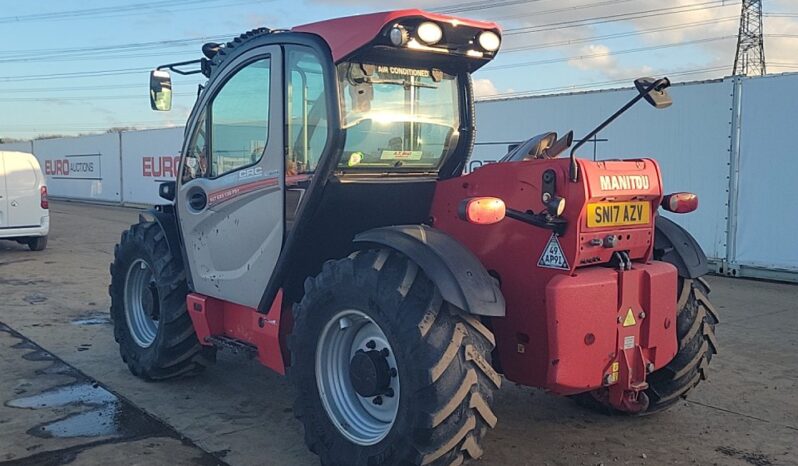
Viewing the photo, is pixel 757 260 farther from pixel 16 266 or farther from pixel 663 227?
pixel 16 266

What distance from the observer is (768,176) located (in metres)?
11.0

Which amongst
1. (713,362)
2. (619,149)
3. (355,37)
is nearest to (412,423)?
(355,37)

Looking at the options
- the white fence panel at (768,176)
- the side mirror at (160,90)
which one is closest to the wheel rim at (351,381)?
the side mirror at (160,90)

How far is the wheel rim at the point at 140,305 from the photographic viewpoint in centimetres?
595

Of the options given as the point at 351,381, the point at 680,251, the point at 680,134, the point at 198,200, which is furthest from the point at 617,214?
the point at 680,134

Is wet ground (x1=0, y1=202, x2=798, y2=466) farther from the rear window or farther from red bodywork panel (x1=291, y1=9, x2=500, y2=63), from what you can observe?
the rear window

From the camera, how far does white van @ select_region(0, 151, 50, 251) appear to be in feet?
43.1

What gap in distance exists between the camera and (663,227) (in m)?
4.74

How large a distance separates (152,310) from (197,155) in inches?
52.9

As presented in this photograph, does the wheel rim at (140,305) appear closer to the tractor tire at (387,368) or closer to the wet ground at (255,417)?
the wet ground at (255,417)

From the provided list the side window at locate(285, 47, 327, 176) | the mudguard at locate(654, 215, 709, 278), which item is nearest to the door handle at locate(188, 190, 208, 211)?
the side window at locate(285, 47, 327, 176)

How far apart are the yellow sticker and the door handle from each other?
2907 millimetres

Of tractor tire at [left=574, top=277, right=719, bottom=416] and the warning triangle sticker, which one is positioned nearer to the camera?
the warning triangle sticker

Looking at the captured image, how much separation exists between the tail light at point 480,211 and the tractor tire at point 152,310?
9.26 ft
